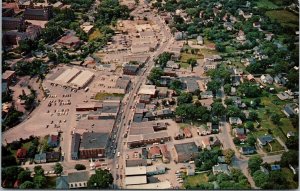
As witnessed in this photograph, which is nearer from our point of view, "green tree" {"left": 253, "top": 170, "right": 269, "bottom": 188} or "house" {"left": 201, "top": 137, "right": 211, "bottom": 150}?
"green tree" {"left": 253, "top": 170, "right": 269, "bottom": 188}

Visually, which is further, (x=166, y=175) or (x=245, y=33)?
(x=245, y=33)

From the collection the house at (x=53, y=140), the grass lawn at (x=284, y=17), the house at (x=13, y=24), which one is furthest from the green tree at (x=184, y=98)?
the house at (x=13, y=24)

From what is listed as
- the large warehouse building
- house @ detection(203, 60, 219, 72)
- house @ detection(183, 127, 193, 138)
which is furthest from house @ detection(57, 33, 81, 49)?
house @ detection(183, 127, 193, 138)

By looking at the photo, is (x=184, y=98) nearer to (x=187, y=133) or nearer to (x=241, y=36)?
(x=187, y=133)

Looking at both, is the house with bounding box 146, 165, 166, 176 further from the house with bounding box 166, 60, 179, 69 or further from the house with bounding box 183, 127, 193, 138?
the house with bounding box 166, 60, 179, 69

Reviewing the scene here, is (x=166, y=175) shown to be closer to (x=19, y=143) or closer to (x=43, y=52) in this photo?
(x=19, y=143)

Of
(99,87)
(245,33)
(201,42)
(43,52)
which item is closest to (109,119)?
(99,87)

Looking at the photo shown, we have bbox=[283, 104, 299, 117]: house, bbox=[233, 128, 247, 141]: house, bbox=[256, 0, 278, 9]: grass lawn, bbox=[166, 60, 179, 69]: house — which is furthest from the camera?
bbox=[256, 0, 278, 9]: grass lawn
